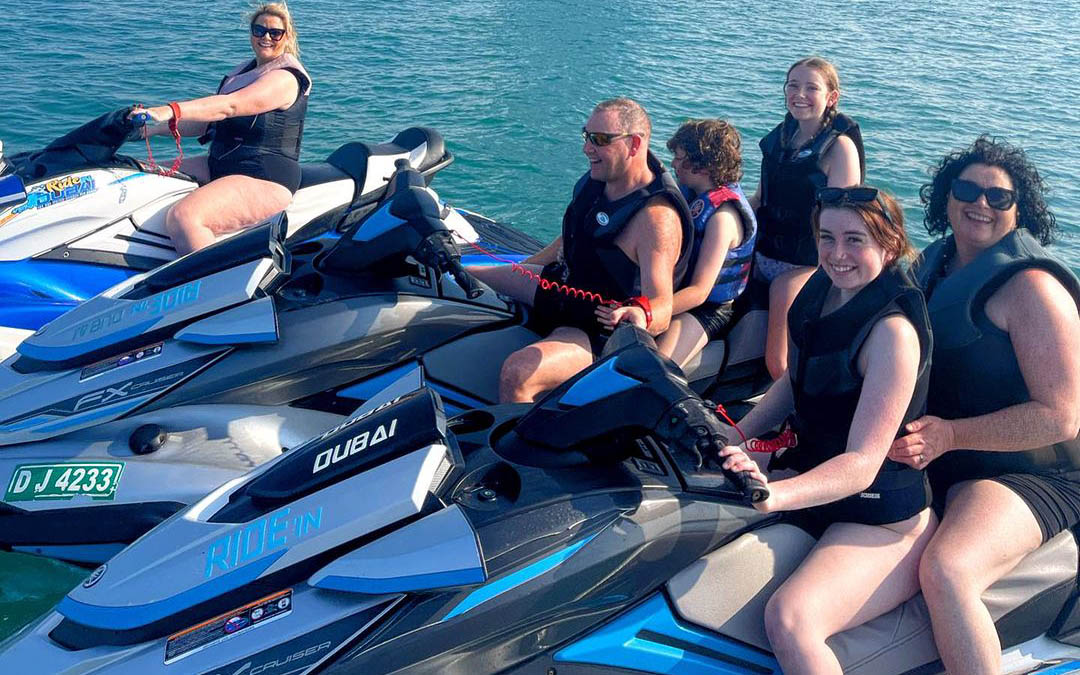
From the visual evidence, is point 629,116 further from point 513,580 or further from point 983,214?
point 513,580

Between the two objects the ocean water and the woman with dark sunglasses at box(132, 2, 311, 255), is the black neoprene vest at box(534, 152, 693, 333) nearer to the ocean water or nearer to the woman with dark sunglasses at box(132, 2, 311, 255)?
the woman with dark sunglasses at box(132, 2, 311, 255)

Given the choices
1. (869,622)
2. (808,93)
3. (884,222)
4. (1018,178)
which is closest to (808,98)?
(808,93)

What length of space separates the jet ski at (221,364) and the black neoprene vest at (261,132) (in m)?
1.40

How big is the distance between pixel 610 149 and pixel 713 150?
2.03ft

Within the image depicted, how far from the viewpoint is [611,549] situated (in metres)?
2.60

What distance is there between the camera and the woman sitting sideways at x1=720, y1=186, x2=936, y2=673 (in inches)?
103

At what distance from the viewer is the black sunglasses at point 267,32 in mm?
5234

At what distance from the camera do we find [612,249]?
4004mm

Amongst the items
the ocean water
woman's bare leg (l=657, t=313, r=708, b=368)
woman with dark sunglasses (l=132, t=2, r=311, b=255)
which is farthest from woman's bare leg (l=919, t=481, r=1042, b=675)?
the ocean water

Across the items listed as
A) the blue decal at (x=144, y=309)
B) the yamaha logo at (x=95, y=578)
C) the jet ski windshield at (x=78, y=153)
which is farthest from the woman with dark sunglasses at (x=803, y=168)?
the jet ski windshield at (x=78, y=153)

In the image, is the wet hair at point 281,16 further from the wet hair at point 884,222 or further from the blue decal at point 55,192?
the wet hair at point 884,222

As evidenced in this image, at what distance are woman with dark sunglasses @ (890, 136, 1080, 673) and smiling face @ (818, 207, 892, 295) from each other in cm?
43

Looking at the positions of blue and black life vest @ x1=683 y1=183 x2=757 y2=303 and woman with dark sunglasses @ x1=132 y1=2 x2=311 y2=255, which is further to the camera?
woman with dark sunglasses @ x1=132 y1=2 x2=311 y2=255

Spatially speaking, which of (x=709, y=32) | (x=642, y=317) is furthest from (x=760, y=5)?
(x=642, y=317)
